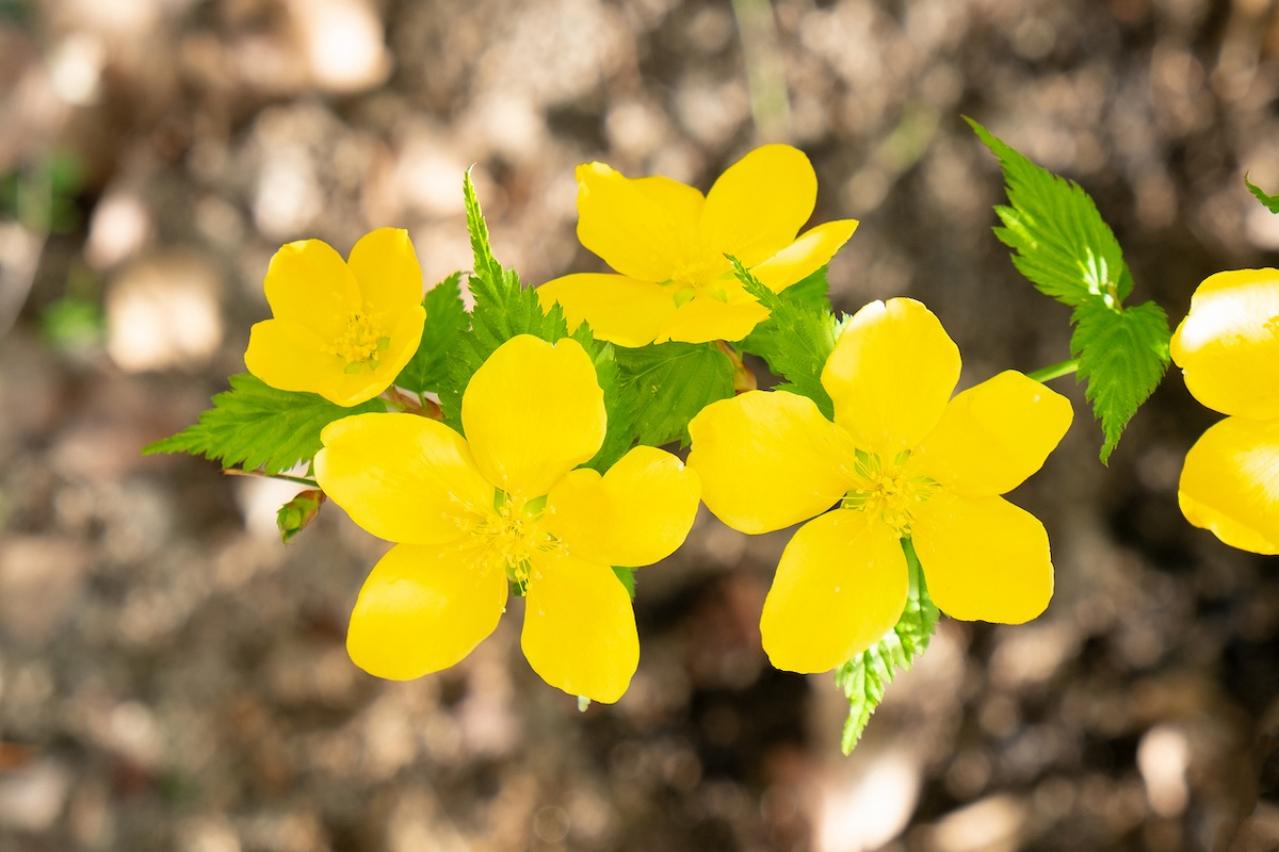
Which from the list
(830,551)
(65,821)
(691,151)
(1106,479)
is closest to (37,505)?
(65,821)

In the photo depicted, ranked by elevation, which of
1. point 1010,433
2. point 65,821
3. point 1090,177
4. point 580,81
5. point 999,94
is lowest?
point 65,821

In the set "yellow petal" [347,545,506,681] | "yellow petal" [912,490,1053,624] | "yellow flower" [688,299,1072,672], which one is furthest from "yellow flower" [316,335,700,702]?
"yellow petal" [912,490,1053,624]

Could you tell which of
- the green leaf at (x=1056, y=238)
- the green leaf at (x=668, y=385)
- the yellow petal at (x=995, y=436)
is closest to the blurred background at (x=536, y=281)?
the green leaf at (x=1056, y=238)

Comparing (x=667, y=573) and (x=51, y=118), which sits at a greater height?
(x=51, y=118)

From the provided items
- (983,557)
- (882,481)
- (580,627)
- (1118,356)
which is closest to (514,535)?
(580,627)

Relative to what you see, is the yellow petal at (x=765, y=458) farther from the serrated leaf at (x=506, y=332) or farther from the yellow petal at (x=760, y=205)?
the yellow petal at (x=760, y=205)

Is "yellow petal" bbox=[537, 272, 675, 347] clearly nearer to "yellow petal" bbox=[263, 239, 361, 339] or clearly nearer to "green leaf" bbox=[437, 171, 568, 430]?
"green leaf" bbox=[437, 171, 568, 430]

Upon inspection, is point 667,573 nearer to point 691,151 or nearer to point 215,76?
point 691,151
